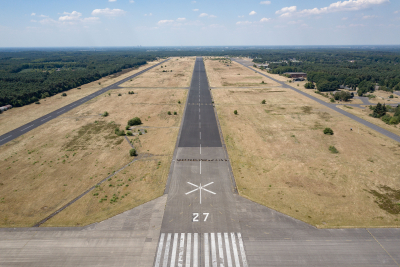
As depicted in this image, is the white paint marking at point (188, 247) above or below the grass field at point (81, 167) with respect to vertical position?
below

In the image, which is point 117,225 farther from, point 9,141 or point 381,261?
point 9,141

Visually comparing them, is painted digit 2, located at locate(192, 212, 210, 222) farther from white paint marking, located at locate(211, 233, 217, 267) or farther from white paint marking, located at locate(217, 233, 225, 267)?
white paint marking, located at locate(217, 233, 225, 267)

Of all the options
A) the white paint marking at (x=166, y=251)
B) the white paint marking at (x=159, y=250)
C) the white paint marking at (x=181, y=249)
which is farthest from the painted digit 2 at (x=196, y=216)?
the white paint marking at (x=159, y=250)

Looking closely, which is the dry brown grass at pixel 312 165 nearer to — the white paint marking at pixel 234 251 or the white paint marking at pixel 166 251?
the white paint marking at pixel 234 251

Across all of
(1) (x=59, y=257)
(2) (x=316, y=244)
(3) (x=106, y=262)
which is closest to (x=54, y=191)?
(1) (x=59, y=257)

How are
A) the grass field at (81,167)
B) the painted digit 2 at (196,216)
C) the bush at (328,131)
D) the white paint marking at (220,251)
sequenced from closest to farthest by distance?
the white paint marking at (220,251) → the painted digit 2 at (196,216) → the grass field at (81,167) → the bush at (328,131)

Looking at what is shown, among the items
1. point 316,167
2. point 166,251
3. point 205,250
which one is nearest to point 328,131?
point 316,167

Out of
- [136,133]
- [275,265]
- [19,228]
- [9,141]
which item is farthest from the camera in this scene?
[136,133]
